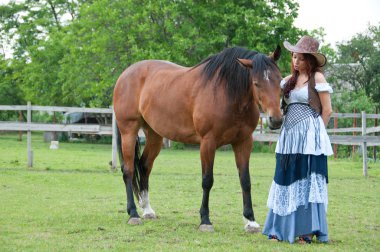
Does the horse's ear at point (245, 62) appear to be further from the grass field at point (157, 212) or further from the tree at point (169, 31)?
the tree at point (169, 31)

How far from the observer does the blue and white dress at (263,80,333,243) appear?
5691mm

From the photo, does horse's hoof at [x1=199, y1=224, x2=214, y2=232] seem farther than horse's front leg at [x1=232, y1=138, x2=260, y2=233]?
No

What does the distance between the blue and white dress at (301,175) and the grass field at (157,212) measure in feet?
0.78

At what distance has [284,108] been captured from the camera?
6082 mm

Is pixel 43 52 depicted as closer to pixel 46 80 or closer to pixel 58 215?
pixel 46 80

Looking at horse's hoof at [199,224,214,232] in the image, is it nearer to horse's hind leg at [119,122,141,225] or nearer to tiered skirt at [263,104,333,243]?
tiered skirt at [263,104,333,243]

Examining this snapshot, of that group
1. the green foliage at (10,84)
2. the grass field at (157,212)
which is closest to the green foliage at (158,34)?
the green foliage at (10,84)

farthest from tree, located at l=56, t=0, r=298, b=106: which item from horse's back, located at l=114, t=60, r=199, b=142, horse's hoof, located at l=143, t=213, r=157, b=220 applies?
horse's hoof, located at l=143, t=213, r=157, b=220

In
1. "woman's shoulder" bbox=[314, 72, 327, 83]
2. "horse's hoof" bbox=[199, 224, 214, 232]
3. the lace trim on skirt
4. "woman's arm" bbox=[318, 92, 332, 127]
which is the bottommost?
"horse's hoof" bbox=[199, 224, 214, 232]

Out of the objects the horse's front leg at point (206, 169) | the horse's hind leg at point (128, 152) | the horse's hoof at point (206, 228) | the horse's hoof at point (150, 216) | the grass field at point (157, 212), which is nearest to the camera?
the grass field at point (157, 212)

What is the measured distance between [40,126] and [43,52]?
24.0m

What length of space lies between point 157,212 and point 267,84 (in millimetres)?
2923

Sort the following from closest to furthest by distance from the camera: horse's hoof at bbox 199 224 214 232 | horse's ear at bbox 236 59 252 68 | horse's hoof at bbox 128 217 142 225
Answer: horse's ear at bbox 236 59 252 68 < horse's hoof at bbox 199 224 214 232 < horse's hoof at bbox 128 217 142 225

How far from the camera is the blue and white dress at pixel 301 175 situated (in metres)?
5.69
